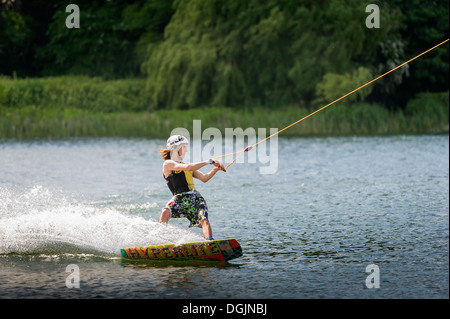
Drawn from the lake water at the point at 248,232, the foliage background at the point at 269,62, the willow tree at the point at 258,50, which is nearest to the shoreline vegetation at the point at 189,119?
the foliage background at the point at 269,62

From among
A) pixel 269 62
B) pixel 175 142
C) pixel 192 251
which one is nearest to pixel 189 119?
pixel 269 62

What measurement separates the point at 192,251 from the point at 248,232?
6.84 ft

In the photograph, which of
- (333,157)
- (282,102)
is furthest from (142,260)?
(282,102)

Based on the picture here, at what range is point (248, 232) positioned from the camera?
36.2ft

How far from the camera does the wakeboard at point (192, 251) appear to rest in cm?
895

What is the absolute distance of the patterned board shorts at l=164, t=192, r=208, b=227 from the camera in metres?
9.53

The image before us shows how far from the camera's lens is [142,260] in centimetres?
928

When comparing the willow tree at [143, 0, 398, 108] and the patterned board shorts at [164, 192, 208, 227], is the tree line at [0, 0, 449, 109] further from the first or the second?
the patterned board shorts at [164, 192, 208, 227]

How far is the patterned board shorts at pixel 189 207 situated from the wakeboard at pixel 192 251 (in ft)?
1.69

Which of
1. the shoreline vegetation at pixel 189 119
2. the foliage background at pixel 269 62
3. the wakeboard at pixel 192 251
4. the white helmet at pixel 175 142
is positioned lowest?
the wakeboard at pixel 192 251

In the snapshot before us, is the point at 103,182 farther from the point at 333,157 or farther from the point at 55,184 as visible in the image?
the point at 333,157

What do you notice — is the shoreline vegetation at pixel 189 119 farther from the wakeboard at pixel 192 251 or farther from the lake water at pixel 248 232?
the wakeboard at pixel 192 251

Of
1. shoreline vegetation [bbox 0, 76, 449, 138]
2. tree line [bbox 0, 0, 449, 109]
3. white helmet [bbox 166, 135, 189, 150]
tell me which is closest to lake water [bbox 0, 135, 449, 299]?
white helmet [bbox 166, 135, 189, 150]

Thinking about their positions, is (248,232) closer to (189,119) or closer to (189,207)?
(189,207)
